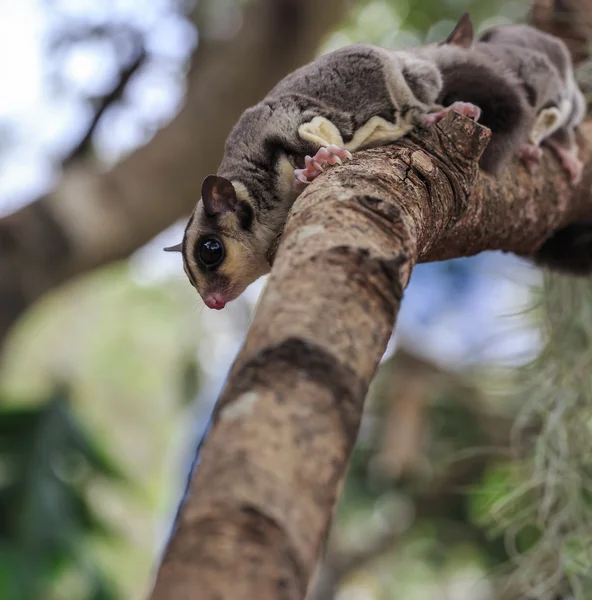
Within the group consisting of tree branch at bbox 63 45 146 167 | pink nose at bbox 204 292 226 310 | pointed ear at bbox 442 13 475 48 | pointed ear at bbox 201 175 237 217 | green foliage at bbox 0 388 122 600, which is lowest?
green foliage at bbox 0 388 122 600

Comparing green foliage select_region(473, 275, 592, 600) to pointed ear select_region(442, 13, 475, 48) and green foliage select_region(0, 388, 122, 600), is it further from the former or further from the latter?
green foliage select_region(0, 388, 122, 600)

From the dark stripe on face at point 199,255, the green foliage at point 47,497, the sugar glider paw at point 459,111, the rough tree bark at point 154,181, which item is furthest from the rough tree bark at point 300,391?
the green foliage at point 47,497

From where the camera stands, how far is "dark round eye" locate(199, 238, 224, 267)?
2.07 metres

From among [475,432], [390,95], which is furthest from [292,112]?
[475,432]

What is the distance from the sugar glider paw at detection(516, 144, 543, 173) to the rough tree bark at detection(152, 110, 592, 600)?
84 centimetres

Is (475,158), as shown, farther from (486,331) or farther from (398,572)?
(398,572)

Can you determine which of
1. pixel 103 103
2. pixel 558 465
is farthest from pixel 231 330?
pixel 558 465

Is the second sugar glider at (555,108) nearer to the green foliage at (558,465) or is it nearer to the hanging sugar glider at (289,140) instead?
the green foliage at (558,465)

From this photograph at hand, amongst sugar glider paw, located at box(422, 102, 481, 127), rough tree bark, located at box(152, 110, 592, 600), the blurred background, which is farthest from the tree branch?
rough tree bark, located at box(152, 110, 592, 600)

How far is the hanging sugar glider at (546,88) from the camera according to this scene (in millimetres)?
2441

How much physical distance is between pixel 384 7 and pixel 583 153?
3824 millimetres

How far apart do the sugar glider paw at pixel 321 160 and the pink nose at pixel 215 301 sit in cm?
39

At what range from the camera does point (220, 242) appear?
2064 mm

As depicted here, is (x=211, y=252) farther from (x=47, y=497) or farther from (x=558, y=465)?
(x=47, y=497)
